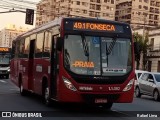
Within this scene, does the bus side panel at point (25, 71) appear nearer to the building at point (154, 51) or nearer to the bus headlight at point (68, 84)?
the bus headlight at point (68, 84)

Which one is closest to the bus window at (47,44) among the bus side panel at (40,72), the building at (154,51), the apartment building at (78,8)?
the bus side panel at (40,72)

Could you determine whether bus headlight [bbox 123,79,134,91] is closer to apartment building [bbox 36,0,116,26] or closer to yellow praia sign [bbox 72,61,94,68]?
yellow praia sign [bbox 72,61,94,68]

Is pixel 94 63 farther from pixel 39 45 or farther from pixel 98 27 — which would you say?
pixel 39 45

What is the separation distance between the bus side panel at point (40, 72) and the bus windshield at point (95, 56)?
5.92 ft

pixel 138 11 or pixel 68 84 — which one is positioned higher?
pixel 138 11

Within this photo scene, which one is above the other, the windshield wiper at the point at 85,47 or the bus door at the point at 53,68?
the windshield wiper at the point at 85,47

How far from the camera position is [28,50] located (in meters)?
19.9

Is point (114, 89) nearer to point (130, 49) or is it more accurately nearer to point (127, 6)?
point (130, 49)

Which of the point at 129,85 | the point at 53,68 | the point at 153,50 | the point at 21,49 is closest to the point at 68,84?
the point at 53,68

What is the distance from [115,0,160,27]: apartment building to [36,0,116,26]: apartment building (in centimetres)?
383

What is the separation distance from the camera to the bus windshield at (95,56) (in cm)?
1403

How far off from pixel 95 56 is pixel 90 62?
0.27 m

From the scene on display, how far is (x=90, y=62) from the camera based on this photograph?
46.3ft

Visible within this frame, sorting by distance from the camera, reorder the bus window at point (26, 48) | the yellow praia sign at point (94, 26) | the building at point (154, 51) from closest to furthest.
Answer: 1. the yellow praia sign at point (94, 26)
2. the bus window at point (26, 48)
3. the building at point (154, 51)
